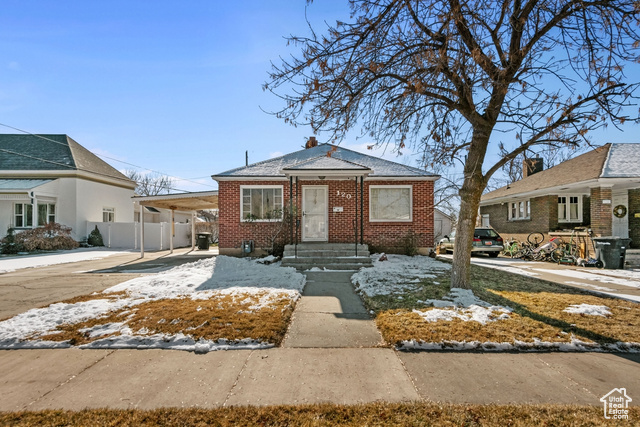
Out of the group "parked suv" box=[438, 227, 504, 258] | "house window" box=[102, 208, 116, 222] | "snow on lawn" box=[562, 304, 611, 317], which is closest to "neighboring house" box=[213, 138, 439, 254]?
"parked suv" box=[438, 227, 504, 258]

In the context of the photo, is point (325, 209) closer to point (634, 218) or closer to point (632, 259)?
point (632, 259)

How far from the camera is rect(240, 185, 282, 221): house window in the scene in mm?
12703

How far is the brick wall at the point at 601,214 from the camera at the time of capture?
13.0m

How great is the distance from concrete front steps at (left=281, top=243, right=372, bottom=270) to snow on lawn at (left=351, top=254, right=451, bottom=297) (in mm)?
546

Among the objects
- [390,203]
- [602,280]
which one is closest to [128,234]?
[390,203]

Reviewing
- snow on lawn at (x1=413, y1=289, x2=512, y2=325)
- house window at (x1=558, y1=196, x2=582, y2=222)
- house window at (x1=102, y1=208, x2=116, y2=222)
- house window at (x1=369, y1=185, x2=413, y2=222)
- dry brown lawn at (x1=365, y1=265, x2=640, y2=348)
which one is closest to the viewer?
dry brown lawn at (x1=365, y1=265, x2=640, y2=348)

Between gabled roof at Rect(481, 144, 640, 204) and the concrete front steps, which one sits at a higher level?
gabled roof at Rect(481, 144, 640, 204)

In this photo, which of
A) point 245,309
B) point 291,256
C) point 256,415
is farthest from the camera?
point 291,256

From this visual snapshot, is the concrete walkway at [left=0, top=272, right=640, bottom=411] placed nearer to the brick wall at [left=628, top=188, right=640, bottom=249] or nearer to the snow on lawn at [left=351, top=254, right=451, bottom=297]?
the snow on lawn at [left=351, top=254, right=451, bottom=297]

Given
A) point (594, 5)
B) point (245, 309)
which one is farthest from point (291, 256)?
point (594, 5)

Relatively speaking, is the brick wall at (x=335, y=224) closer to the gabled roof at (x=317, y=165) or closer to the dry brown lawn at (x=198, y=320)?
the gabled roof at (x=317, y=165)

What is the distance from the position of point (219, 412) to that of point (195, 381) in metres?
0.68

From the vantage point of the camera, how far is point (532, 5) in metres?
5.50

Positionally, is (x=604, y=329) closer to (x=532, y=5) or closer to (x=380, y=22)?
(x=532, y=5)
